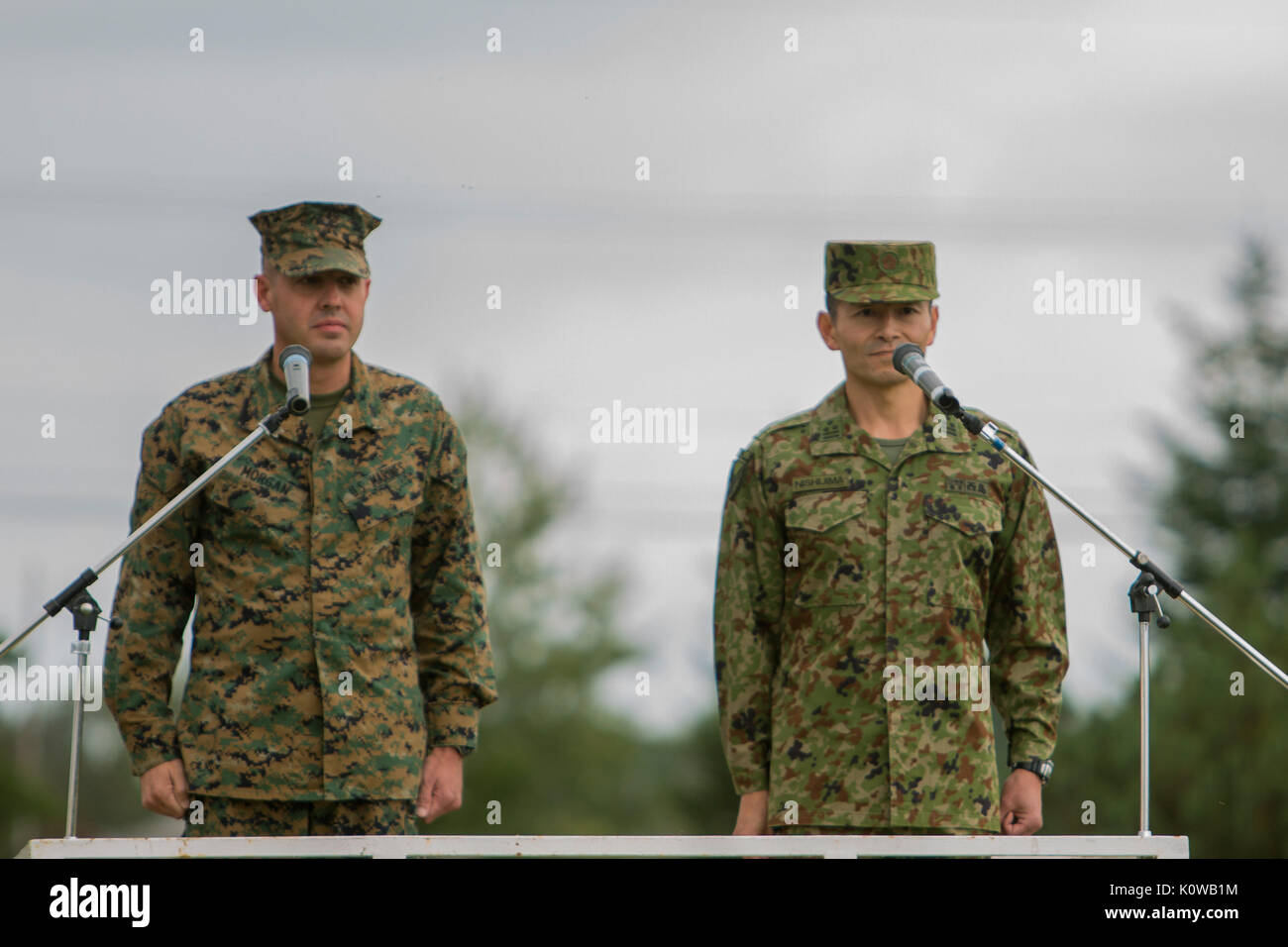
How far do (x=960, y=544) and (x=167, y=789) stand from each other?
188 cm

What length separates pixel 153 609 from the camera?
4316 mm

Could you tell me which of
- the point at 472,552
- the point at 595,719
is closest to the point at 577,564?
the point at 595,719

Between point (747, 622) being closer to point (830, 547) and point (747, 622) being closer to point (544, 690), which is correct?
point (830, 547)

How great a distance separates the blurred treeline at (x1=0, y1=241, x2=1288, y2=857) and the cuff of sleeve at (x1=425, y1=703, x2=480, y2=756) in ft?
50.0

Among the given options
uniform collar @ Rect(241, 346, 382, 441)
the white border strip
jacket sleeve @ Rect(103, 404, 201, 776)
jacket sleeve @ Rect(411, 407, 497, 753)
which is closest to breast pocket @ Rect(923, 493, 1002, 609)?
the white border strip

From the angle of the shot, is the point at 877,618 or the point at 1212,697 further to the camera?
the point at 1212,697

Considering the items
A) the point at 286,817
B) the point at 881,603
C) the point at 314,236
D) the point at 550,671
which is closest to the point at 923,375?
the point at 881,603

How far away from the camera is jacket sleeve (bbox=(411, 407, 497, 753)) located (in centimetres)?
444

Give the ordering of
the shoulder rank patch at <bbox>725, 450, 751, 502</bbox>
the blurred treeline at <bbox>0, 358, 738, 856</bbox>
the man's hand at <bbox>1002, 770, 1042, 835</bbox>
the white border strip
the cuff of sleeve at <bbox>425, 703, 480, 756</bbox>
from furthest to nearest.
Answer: the blurred treeline at <bbox>0, 358, 738, 856</bbox> < the shoulder rank patch at <bbox>725, 450, 751, 502</bbox> < the cuff of sleeve at <bbox>425, 703, 480, 756</bbox> < the man's hand at <bbox>1002, 770, 1042, 835</bbox> < the white border strip

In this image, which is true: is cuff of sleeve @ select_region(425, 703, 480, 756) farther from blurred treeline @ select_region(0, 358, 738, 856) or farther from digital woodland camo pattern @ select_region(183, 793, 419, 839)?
blurred treeline @ select_region(0, 358, 738, 856)

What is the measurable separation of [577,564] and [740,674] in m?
21.7

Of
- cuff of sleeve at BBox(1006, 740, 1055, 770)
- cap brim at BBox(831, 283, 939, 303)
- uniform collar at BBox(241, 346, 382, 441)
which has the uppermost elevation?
cap brim at BBox(831, 283, 939, 303)
